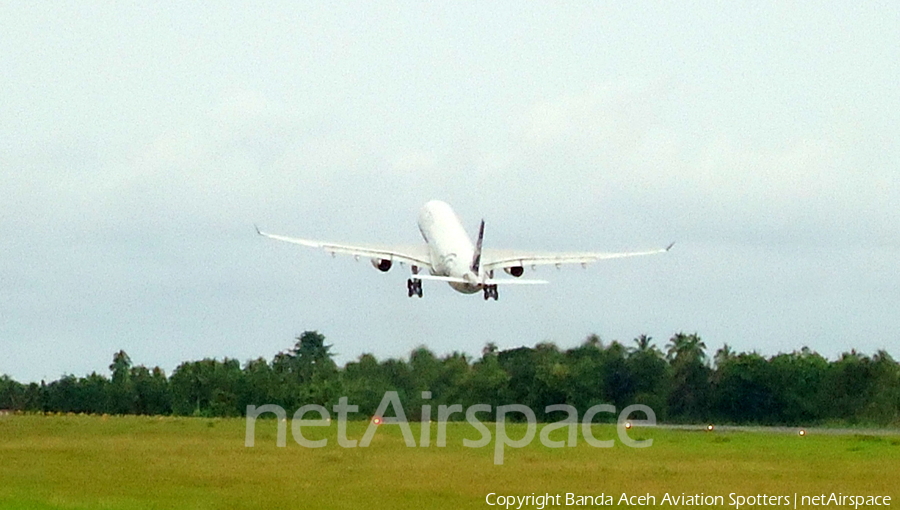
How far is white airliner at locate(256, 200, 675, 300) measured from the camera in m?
87.6

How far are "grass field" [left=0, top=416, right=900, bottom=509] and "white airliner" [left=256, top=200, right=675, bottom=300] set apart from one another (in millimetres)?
6881

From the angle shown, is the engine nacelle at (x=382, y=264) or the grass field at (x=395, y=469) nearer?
the grass field at (x=395, y=469)

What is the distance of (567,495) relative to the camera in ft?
194

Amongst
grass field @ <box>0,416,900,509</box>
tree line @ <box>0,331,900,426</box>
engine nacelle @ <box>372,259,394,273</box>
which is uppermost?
engine nacelle @ <box>372,259,394,273</box>

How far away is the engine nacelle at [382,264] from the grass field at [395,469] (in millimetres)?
8354

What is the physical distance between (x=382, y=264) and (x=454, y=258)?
4.41m

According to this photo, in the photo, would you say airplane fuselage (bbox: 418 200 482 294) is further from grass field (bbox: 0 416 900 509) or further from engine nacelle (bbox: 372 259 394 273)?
grass field (bbox: 0 416 900 509)

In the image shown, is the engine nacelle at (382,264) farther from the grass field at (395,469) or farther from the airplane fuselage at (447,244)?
the grass field at (395,469)

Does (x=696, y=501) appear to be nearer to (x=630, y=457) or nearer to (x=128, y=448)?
(x=630, y=457)

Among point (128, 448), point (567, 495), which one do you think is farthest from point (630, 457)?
point (128, 448)

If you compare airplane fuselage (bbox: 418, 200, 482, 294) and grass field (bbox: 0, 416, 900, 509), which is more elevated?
airplane fuselage (bbox: 418, 200, 482, 294)

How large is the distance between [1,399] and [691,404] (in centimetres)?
7369

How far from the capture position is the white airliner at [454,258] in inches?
3450

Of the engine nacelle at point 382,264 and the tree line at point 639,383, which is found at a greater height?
the engine nacelle at point 382,264
